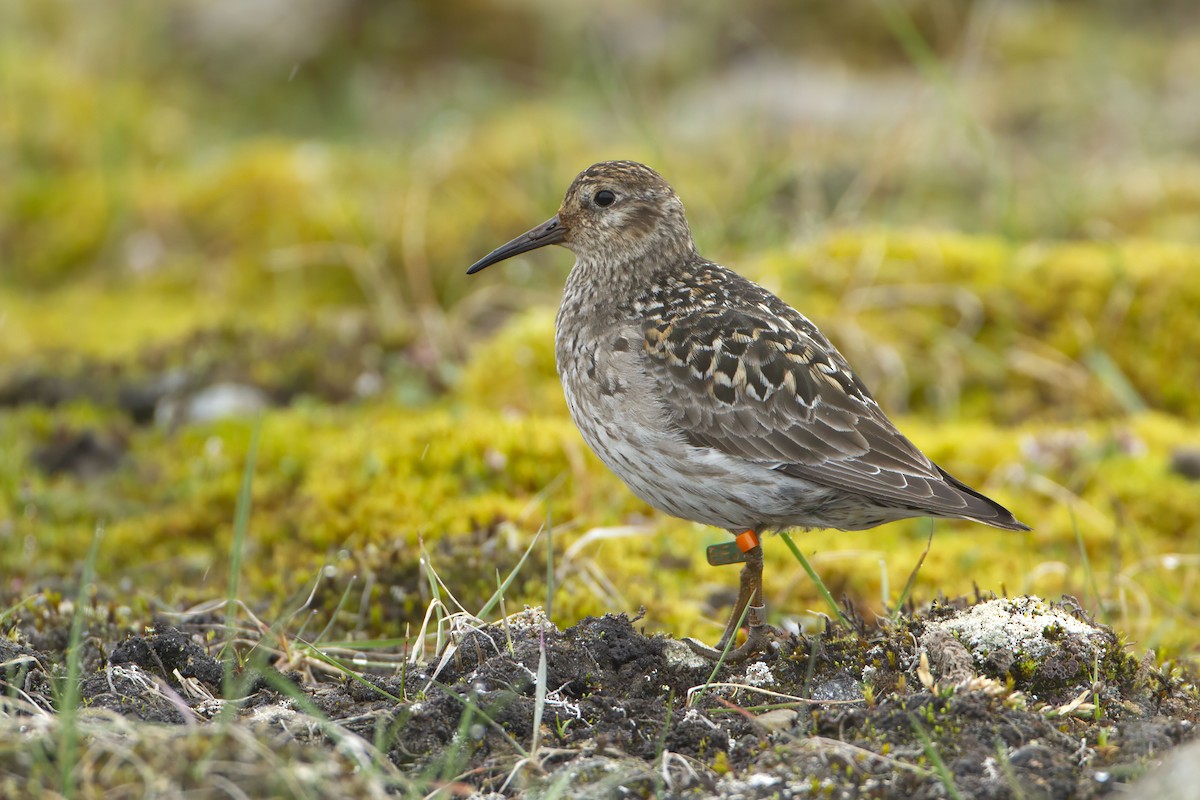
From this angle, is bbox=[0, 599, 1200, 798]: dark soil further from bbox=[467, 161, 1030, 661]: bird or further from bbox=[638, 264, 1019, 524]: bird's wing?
bbox=[638, 264, 1019, 524]: bird's wing

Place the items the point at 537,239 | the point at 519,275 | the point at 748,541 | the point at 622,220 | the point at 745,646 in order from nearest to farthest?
the point at 745,646 → the point at 748,541 → the point at 622,220 → the point at 537,239 → the point at 519,275

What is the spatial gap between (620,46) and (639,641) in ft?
34.4

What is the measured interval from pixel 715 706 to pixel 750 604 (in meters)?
0.92

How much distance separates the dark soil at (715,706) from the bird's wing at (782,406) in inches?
20.3

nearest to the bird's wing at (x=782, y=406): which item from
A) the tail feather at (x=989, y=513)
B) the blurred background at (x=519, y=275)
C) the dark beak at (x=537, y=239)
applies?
the tail feather at (x=989, y=513)

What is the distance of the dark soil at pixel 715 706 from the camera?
321 centimetres

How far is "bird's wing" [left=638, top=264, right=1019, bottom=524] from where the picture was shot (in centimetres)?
440

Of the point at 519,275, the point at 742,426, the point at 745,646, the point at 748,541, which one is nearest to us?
the point at 745,646

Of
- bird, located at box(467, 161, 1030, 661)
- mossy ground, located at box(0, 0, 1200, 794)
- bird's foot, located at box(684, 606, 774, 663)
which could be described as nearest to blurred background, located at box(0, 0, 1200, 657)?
Answer: mossy ground, located at box(0, 0, 1200, 794)

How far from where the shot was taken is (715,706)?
372 cm

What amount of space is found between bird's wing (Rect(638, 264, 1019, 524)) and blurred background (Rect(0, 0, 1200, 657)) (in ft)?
3.36

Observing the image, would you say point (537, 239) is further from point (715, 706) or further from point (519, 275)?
point (519, 275)

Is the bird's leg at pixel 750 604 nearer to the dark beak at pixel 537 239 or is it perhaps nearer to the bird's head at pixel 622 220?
the bird's head at pixel 622 220

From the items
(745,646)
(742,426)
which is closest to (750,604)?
(745,646)
